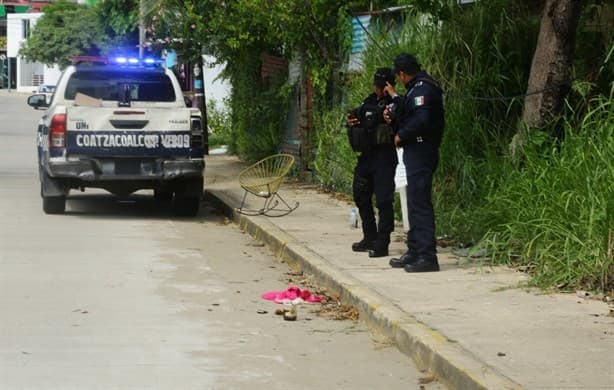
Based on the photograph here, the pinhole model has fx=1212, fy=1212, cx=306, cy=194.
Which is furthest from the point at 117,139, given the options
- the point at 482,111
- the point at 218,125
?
the point at 218,125

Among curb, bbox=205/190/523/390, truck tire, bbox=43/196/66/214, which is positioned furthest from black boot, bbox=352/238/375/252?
truck tire, bbox=43/196/66/214

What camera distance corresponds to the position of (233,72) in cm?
2502

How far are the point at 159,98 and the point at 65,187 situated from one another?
5.84 feet

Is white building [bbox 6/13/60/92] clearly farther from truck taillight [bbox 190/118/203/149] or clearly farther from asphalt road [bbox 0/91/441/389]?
asphalt road [bbox 0/91/441/389]

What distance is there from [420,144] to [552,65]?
216 cm

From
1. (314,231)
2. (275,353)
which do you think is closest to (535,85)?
(314,231)

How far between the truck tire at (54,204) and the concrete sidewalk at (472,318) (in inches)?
148

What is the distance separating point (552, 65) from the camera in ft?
38.4

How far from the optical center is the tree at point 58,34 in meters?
84.4

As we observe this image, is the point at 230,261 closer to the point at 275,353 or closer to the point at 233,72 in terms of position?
the point at 275,353

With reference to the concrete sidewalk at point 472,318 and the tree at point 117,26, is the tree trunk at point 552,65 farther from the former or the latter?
the tree at point 117,26

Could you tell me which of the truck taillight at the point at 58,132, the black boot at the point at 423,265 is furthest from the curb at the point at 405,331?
the truck taillight at the point at 58,132

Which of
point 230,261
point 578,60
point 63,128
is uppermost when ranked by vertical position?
point 578,60

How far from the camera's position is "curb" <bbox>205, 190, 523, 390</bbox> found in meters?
6.58
